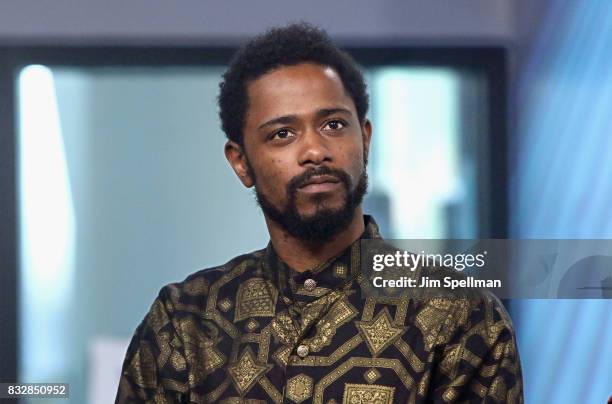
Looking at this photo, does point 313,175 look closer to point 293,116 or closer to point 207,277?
point 293,116

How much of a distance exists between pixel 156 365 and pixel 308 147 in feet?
1.87

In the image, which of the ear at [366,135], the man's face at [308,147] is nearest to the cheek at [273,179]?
the man's face at [308,147]

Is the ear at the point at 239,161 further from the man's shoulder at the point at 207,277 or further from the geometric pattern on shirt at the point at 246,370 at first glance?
the geometric pattern on shirt at the point at 246,370

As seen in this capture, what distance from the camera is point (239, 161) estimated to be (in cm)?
245

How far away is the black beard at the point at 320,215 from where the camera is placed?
2262mm

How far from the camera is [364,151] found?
7.90ft

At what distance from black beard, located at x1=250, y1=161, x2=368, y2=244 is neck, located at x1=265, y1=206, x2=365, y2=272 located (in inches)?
0.5

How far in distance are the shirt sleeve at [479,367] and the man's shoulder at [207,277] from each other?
1.61ft

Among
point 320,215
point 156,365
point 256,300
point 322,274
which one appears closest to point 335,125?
point 320,215

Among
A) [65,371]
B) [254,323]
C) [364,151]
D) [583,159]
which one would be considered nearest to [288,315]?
[254,323]

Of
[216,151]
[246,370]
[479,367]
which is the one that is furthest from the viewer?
[216,151]

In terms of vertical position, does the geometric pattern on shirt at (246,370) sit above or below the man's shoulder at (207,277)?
below

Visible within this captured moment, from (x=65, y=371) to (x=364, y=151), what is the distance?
864mm

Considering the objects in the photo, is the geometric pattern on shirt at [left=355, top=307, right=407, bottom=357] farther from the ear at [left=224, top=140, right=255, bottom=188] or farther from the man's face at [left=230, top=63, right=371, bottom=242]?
the ear at [left=224, top=140, right=255, bottom=188]
